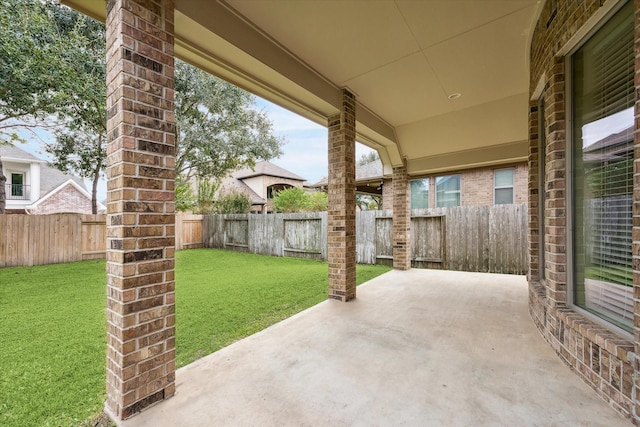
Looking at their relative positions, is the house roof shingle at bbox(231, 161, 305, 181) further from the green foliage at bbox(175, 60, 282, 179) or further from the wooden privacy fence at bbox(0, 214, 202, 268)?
the wooden privacy fence at bbox(0, 214, 202, 268)

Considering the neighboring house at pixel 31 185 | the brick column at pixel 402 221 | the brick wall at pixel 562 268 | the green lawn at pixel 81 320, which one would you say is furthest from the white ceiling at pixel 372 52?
the neighboring house at pixel 31 185

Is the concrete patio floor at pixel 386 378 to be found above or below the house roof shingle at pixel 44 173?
below

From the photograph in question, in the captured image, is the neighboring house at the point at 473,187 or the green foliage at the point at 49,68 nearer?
the green foliage at the point at 49,68

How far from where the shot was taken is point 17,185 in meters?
14.4

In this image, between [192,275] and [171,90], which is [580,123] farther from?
[192,275]

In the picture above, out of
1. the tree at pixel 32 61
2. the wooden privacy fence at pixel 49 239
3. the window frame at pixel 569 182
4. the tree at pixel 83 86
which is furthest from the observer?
the tree at pixel 83 86

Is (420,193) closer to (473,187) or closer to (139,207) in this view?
(473,187)

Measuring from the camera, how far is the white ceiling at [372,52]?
8.30 feet

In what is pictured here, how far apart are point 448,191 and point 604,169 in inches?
324

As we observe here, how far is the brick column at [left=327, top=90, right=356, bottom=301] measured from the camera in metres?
4.19

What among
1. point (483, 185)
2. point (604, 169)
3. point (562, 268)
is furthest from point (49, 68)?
point (483, 185)

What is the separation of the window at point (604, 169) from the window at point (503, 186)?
743cm

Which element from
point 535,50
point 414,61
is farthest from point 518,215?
point 414,61

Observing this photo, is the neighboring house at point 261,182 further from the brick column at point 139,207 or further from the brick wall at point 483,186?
the brick column at point 139,207
